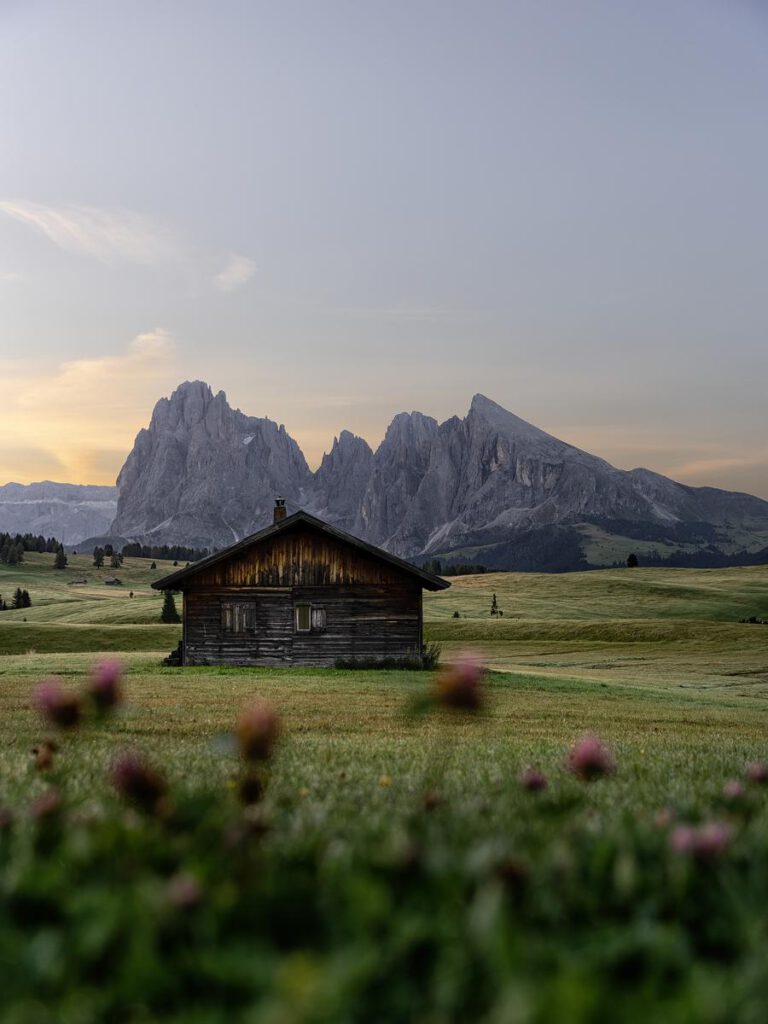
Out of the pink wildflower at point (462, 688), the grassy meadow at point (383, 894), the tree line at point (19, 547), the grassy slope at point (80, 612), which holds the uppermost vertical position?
the tree line at point (19, 547)

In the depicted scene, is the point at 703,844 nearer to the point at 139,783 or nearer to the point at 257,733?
the point at 257,733

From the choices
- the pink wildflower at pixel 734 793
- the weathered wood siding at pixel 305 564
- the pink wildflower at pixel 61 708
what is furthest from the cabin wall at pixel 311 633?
the pink wildflower at pixel 61 708

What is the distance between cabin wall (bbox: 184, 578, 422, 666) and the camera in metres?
38.1

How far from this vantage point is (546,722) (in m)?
17.0

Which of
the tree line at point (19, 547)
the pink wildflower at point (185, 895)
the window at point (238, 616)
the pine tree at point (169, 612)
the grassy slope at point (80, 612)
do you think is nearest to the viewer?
the pink wildflower at point (185, 895)

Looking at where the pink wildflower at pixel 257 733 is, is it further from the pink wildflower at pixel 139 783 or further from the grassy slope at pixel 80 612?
the grassy slope at pixel 80 612

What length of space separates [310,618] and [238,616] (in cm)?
301

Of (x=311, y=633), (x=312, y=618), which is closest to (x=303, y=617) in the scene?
(x=312, y=618)

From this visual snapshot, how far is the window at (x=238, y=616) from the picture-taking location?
126ft

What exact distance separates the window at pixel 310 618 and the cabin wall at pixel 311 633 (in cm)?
17

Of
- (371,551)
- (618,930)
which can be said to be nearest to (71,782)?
(618,930)

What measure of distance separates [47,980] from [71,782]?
3.32m

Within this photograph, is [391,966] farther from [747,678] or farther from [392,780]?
[747,678]

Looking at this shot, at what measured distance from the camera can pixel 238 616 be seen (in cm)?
3831
